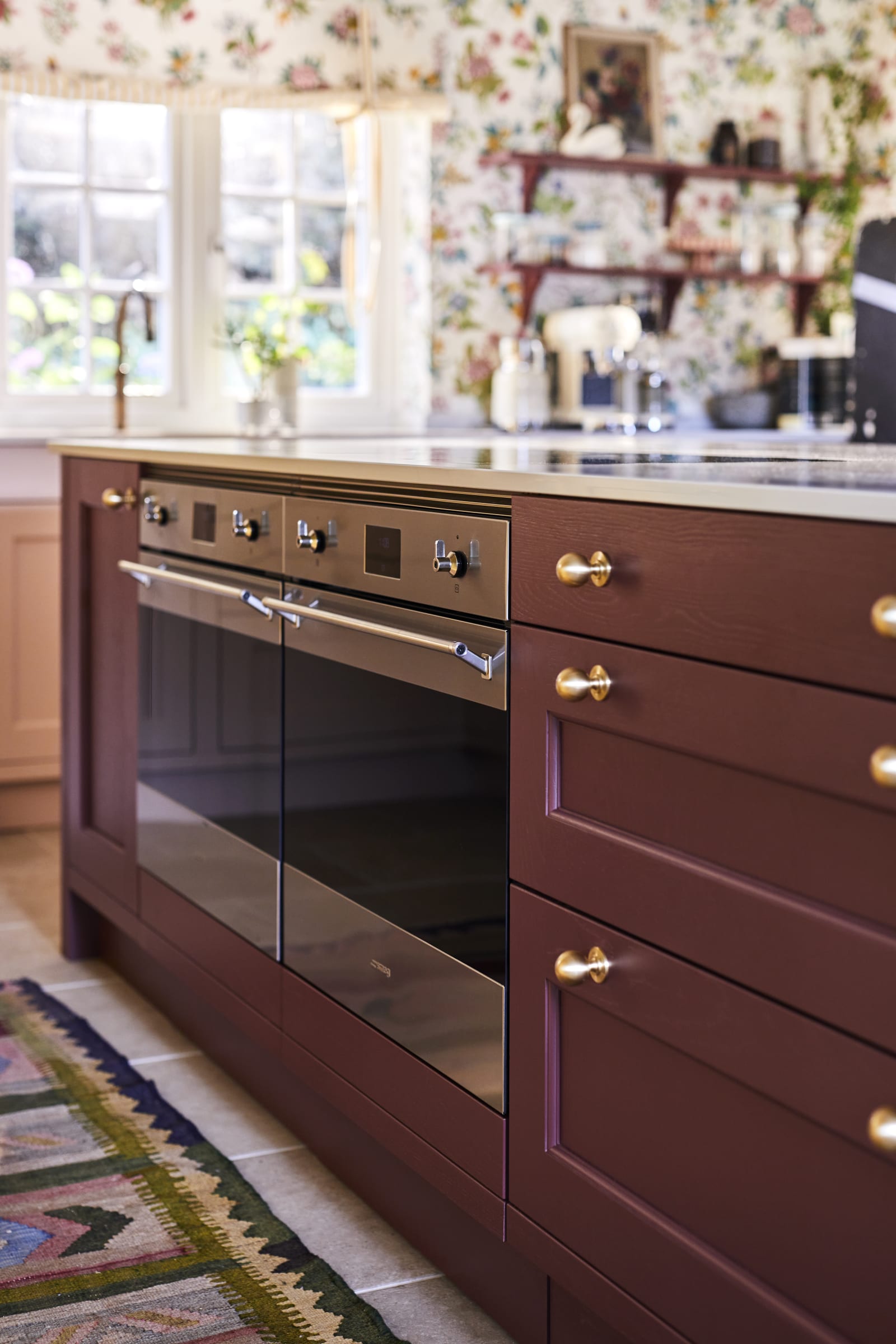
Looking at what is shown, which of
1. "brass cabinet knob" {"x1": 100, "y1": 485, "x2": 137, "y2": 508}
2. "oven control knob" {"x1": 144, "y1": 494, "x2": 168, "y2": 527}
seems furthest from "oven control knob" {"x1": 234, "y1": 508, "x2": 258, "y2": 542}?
"brass cabinet knob" {"x1": 100, "y1": 485, "x2": 137, "y2": 508}

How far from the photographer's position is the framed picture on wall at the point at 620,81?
167 inches

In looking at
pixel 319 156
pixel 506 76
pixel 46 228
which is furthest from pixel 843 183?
pixel 46 228

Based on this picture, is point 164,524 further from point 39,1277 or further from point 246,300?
point 246,300

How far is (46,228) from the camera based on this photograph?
157 inches

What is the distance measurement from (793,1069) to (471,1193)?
56cm

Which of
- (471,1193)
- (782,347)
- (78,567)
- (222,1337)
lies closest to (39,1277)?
(222,1337)

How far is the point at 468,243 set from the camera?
4180 millimetres

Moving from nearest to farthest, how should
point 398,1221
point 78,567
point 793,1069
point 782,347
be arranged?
point 793,1069 < point 398,1221 < point 78,567 < point 782,347

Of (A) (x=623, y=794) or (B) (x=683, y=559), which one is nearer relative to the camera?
(B) (x=683, y=559)

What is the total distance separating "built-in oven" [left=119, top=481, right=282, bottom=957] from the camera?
6.59ft

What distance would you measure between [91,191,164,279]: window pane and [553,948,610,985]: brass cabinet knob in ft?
10.3

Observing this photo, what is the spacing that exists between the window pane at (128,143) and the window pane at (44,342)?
35cm

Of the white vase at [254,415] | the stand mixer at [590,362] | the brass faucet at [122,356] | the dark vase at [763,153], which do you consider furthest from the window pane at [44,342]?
the dark vase at [763,153]

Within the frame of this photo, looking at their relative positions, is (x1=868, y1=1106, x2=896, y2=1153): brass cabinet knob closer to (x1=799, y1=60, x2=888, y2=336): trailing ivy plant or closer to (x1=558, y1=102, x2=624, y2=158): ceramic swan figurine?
(x1=558, y1=102, x2=624, y2=158): ceramic swan figurine
